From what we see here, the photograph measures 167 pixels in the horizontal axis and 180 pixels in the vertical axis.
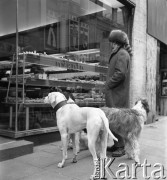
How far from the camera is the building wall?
373 inches

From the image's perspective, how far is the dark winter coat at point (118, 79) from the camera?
5.10m

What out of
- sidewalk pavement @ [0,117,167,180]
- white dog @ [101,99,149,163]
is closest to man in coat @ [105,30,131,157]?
white dog @ [101,99,149,163]

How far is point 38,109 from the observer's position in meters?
6.33

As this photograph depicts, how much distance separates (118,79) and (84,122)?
144cm

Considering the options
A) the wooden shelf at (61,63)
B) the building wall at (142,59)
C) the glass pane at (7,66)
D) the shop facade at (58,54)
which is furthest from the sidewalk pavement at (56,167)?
the building wall at (142,59)

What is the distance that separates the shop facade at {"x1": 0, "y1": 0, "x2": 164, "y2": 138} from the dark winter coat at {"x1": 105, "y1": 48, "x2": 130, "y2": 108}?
1.83m

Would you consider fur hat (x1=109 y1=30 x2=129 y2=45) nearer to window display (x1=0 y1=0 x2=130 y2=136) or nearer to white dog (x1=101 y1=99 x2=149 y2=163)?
white dog (x1=101 y1=99 x2=149 y2=163)

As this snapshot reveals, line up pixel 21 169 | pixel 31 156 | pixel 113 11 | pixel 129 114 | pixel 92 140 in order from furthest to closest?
pixel 113 11
pixel 31 156
pixel 129 114
pixel 21 169
pixel 92 140

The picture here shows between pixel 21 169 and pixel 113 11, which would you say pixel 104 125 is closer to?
pixel 21 169

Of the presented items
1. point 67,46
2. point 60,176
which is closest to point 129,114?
point 60,176

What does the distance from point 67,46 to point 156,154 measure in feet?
14.3

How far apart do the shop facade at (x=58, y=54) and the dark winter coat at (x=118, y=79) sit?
6.02 ft

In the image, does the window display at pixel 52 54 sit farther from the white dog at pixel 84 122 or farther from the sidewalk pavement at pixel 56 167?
the white dog at pixel 84 122

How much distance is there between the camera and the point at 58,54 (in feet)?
24.5
